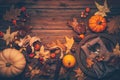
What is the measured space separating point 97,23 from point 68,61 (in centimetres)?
121

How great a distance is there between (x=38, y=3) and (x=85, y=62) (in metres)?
1.97

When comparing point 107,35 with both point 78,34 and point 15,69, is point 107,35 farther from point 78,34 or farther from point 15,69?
point 15,69

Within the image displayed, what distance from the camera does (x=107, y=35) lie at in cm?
609

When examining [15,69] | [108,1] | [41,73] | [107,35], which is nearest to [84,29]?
[107,35]

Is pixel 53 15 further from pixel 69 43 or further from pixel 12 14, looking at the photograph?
pixel 12 14

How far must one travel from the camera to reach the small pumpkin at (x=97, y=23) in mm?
5993

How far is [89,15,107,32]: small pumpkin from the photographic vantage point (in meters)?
5.99

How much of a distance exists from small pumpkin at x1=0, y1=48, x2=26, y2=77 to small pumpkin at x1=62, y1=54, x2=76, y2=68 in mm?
1002


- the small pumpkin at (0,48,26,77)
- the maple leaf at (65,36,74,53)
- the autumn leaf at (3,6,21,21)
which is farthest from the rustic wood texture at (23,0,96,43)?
the small pumpkin at (0,48,26,77)

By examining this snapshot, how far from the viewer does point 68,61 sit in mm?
5762

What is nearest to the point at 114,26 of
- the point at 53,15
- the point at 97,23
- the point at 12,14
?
the point at 97,23

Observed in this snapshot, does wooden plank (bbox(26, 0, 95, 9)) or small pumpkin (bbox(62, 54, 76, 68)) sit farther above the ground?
wooden plank (bbox(26, 0, 95, 9))

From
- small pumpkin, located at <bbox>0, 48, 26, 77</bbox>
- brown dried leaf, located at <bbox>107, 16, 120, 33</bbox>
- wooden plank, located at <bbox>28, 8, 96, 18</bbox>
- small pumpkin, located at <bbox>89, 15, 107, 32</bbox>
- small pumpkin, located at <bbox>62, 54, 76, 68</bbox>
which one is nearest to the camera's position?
small pumpkin, located at <bbox>0, 48, 26, 77</bbox>

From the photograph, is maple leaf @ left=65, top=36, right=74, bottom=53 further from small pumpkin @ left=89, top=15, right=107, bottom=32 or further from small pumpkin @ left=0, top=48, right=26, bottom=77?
small pumpkin @ left=0, top=48, right=26, bottom=77
